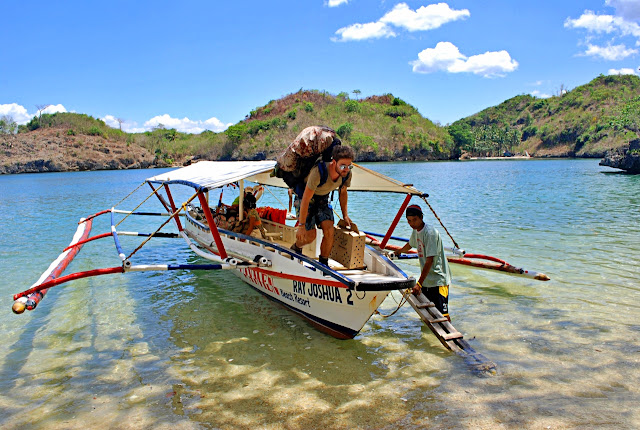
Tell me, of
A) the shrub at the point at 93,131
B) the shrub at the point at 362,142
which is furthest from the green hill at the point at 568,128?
the shrub at the point at 93,131

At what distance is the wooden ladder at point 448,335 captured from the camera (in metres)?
5.33

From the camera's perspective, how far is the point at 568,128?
451 ft

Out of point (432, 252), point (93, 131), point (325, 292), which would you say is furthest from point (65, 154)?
point (432, 252)

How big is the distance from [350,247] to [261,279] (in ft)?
7.65

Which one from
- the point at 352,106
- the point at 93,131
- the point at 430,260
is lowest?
the point at 430,260

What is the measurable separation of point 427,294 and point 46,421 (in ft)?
16.2

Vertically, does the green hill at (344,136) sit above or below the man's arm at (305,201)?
above

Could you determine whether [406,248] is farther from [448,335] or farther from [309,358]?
[309,358]

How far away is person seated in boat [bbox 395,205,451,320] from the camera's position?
5.81m

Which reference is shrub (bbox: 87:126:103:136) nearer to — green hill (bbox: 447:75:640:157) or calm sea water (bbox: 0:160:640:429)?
green hill (bbox: 447:75:640:157)

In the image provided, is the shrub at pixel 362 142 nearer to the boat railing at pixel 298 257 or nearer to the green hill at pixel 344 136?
the green hill at pixel 344 136

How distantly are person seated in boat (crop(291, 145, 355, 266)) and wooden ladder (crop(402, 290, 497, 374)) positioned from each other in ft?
4.64

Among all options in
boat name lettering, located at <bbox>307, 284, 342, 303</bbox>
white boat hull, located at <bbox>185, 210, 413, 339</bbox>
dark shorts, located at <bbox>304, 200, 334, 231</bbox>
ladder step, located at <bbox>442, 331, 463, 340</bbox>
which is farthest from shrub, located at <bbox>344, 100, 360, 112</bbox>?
ladder step, located at <bbox>442, 331, 463, 340</bbox>

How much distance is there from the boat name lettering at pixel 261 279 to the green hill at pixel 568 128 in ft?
386
